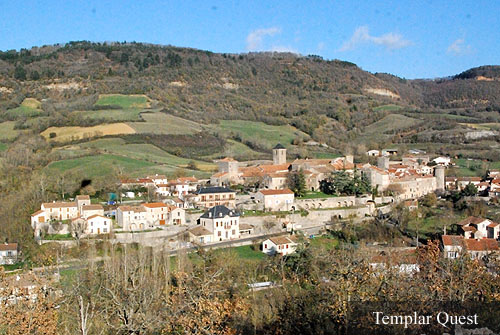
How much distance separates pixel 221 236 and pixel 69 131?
30.5 metres

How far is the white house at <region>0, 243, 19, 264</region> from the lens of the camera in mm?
27438

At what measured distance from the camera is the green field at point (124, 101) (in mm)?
72125

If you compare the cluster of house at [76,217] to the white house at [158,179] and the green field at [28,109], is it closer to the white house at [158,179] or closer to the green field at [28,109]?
the white house at [158,179]

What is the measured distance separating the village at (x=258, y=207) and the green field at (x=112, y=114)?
2224cm

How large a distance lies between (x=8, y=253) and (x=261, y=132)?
45.6 metres

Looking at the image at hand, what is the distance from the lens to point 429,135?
69375 mm

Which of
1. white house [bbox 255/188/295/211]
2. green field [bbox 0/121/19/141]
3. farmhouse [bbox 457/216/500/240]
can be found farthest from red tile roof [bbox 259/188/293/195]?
green field [bbox 0/121/19/141]

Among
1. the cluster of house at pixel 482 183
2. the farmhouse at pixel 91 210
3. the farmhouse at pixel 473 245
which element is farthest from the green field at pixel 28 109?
the farmhouse at pixel 473 245

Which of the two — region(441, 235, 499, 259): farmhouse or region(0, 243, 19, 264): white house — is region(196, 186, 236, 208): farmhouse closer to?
region(0, 243, 19, 264): white house

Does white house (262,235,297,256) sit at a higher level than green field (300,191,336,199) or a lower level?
lower

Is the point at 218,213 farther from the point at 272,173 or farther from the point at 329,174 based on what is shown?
the point at 329,174

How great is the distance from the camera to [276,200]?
118 ft

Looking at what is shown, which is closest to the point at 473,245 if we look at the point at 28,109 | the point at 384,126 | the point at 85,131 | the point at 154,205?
the point at 154,205

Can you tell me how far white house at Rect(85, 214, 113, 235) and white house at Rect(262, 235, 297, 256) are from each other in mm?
7775
